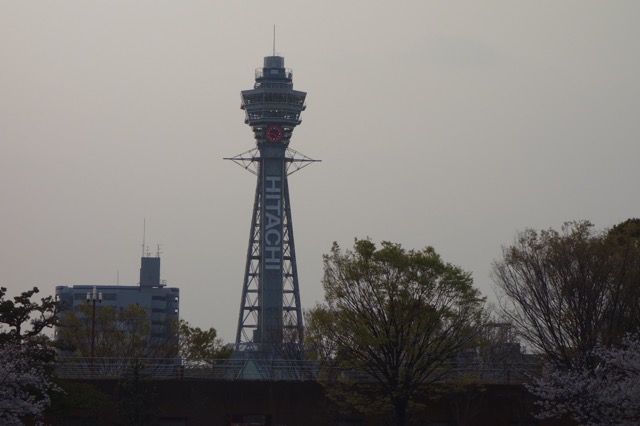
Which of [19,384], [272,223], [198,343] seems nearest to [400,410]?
[19,384]

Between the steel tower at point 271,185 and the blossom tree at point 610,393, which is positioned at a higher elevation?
the steel tower at point 271,185

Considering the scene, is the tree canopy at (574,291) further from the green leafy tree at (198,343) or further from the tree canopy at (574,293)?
the green leafy tree at (198,343)

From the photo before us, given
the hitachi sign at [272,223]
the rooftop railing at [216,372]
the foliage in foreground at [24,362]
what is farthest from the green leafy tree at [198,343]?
the hitachi sign at [272,223]

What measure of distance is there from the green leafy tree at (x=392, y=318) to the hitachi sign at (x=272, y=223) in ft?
Answer: 416

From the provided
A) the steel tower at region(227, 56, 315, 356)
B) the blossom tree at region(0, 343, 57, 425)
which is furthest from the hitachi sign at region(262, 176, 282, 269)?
the blossom tree at region(0, 343, 57, 425)

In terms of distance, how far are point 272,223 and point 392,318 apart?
130 meters

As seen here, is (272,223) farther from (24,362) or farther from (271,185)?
(24,362)

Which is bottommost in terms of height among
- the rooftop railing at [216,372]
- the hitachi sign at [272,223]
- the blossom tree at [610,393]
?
the blossom tree at [610,393]

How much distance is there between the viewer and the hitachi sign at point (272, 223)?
184 m

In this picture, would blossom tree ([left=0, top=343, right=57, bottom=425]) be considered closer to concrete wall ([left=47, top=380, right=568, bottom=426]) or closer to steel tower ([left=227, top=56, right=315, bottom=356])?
concrete wall ([left=47, top=380, right=568, bottom=426])

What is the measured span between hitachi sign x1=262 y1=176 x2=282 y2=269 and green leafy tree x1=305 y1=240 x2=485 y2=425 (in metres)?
127

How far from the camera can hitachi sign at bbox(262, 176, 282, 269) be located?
184000mm

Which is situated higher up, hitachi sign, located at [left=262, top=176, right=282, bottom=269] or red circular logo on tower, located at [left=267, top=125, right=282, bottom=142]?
red circular logo on tower, located at [left=267, top=125, right=282, bottom=142]

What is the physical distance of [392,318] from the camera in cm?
5503
